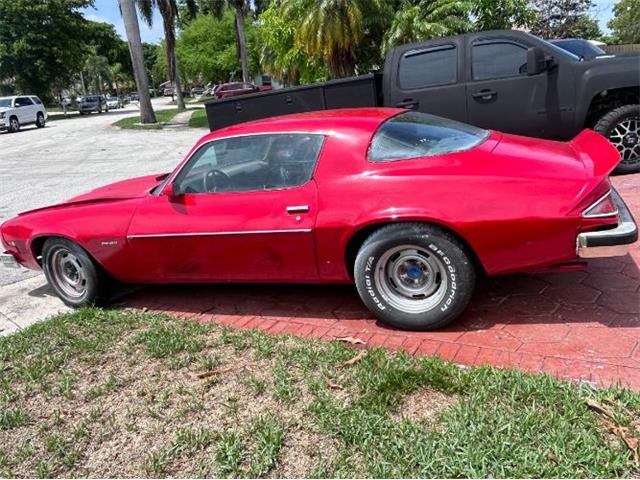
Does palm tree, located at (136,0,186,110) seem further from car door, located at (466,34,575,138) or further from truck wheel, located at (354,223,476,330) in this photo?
truck wheel, located at (354,223,476,330)

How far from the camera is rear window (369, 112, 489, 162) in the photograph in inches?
135

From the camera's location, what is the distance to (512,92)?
255 inches

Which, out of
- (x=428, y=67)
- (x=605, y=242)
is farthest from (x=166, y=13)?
(x=605, y=242)

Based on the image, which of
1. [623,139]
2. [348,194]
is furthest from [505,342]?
[623,139]

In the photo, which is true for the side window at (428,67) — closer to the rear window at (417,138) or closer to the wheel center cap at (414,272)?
the rear window at (417,138)

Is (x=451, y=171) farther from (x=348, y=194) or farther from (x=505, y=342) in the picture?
(x=505, y=342)

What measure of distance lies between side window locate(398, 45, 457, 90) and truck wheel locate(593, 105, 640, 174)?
74.0 inches

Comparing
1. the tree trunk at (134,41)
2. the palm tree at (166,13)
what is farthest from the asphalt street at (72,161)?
the palm tree at (166,13)

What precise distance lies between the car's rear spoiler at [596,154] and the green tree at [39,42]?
139 feet

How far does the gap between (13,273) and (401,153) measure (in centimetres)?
445

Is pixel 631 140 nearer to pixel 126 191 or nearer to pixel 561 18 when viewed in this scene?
pixel 126 191

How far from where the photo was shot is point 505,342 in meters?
3.13

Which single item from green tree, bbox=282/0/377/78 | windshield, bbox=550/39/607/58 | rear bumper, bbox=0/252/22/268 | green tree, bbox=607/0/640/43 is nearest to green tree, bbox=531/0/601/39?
green tree, bbox=607/0/640/43

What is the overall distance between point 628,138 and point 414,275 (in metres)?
4.51
